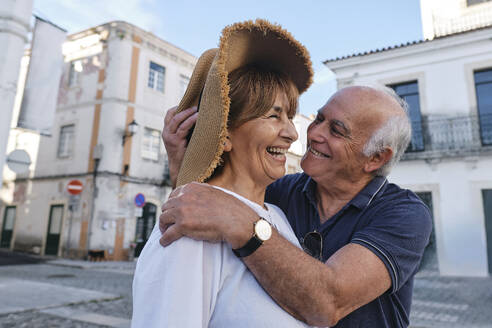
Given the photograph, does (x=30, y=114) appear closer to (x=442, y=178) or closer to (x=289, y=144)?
(x=289, y=144)

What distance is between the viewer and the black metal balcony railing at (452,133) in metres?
12.4

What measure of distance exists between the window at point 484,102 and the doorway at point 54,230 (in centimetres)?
1747

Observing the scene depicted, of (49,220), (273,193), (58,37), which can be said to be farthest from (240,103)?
(49,220)

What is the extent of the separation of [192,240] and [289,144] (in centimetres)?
65

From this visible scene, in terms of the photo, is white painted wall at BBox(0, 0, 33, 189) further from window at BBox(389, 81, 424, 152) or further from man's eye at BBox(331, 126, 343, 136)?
window at BBox(389, 81, 424, 152)

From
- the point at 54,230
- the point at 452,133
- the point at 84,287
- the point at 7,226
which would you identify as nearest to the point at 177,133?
the point at 84,287

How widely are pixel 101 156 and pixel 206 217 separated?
16080 millimetres

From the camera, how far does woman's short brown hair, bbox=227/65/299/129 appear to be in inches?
55.3

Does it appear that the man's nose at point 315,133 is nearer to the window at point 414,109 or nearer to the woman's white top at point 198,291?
the woman's white top at point 198,291

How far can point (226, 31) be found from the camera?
1.32 metres

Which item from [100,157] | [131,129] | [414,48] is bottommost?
[100,157]

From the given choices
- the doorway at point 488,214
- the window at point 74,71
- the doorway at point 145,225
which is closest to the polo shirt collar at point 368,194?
the doorway at point 488,214

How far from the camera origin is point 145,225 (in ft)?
56.1

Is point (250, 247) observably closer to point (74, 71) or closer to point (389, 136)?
point (389, 136)
